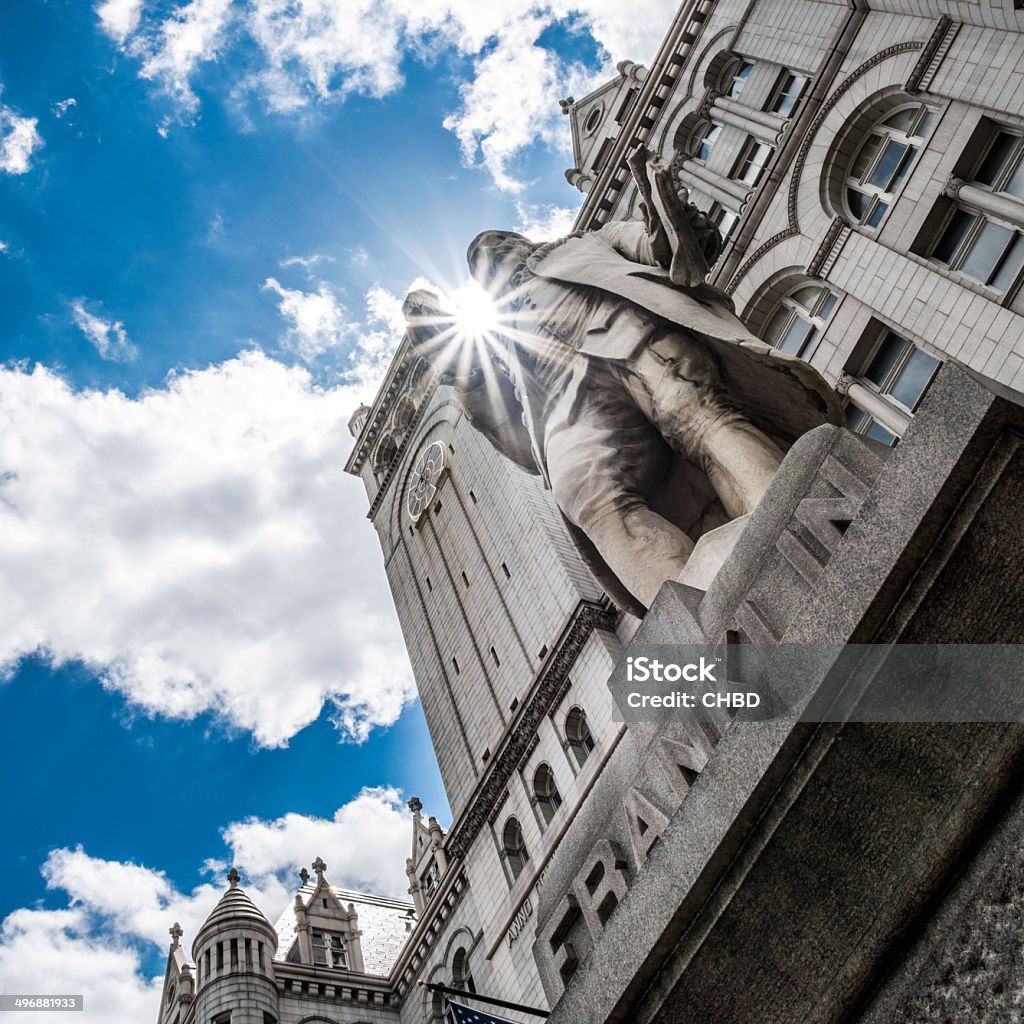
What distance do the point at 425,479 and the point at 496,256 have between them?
2773 cm

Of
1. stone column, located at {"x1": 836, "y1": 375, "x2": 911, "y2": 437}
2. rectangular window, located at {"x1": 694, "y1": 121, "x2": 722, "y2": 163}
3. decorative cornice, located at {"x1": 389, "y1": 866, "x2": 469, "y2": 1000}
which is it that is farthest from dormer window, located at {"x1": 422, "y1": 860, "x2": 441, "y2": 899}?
rectangular window, located at {"x1": 694, "y1": 121, "x2": 722, "y2": 163}

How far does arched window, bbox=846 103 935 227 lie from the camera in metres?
17.2

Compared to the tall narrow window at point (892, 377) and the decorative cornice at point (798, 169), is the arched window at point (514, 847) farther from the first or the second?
the decorative cornice at point (798, 169)

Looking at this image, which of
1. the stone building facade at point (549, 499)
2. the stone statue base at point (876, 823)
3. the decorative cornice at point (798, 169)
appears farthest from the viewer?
the decorative cornice at point (798, 169)

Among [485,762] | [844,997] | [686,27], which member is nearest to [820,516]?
[844,997]

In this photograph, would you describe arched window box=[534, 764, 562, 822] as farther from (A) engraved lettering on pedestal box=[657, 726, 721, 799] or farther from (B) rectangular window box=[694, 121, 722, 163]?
(A) engraved lettering on pedestal box=[657, 726, 721, 799]

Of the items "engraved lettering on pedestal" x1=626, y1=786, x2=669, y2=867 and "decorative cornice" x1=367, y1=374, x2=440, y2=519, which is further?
"decorative cornice" x1=367, y1=374, x2=440, y2=519

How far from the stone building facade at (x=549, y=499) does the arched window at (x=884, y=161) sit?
52mm

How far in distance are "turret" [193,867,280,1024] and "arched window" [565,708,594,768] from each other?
11.9 meters

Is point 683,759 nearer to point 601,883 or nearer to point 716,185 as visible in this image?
point 601,883

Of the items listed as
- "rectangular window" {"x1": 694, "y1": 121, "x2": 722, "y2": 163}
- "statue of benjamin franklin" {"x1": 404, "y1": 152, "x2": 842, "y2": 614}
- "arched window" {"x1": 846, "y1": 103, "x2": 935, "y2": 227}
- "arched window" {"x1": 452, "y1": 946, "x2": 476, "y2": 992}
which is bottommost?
"statue of benjamin franklin" {"x1": 404, "y1": 152, "x2": 842, "y2": 614}

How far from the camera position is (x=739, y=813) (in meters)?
5.14

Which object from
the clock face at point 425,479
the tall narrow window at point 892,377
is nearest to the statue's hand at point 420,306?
the tall narrow window at point 892,377

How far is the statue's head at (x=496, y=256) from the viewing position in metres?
14.1
